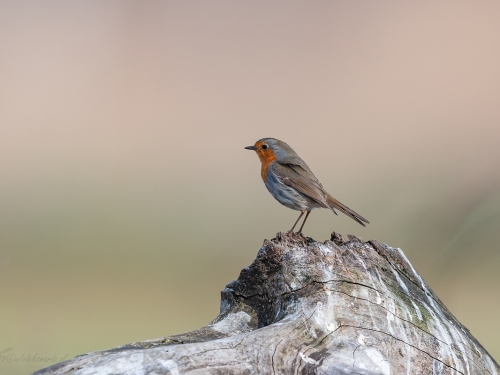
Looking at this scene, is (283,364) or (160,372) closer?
(160,372)

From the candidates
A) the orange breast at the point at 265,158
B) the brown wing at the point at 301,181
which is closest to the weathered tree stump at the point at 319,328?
the brown wing at the point at 301,181

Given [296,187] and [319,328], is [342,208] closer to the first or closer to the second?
[296,187]

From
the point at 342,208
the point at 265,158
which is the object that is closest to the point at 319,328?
the point at 342,208

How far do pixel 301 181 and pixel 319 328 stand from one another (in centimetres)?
327

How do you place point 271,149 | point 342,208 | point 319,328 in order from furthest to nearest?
point 271,149
point 342,208
point 319,328

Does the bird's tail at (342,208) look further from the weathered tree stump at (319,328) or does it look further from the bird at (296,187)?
the weathered tree stump at (319,328)

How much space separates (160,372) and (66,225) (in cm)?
897

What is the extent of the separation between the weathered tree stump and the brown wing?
2.30 meters

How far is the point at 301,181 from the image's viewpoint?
6.09 m

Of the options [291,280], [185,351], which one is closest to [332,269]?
[291,280]

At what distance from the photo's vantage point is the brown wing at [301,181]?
Answer: 5988mm

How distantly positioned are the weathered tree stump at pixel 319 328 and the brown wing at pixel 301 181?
2301 millimetres

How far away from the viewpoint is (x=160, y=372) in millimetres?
2486

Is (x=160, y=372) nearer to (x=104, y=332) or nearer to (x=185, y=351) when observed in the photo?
(x=185, y=351)
